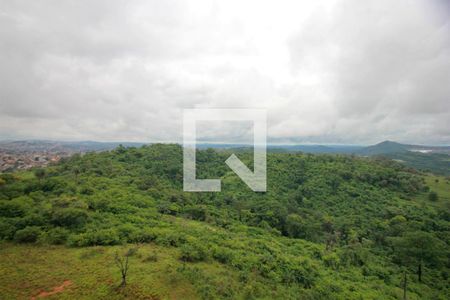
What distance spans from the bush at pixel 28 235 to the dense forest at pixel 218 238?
60 millimetres

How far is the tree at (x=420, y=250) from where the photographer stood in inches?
753

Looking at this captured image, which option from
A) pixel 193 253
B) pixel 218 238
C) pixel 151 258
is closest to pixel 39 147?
pixel 218 238

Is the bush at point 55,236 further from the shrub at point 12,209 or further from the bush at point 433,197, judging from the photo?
the bush at point 433,197

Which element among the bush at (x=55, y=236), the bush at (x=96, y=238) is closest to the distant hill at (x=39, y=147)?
the bush at (x=55, y=236)

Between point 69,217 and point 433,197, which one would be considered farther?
point 433,197

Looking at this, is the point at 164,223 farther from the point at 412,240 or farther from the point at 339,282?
the point at 412,240

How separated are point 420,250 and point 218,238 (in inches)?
694

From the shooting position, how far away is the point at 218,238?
1767 cm

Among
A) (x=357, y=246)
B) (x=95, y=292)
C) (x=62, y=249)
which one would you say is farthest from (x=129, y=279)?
(x=357, y=246)

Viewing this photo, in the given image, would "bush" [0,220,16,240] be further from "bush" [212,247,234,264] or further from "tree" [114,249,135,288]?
"bush" [212,247,234,264]

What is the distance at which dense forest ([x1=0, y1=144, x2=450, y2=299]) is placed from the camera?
11.5 meters

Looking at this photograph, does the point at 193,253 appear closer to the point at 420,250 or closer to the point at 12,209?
the point at 12,209

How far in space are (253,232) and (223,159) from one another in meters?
31.1

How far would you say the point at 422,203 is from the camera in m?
36.2
